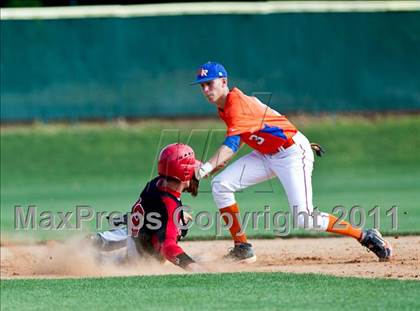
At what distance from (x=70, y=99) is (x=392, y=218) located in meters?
10.5

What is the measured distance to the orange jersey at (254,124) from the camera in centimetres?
874

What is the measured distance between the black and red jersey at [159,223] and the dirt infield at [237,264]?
1.03ft

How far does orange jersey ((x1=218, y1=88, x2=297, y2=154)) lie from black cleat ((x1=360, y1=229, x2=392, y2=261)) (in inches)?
44.9

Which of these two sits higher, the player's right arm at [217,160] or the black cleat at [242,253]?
the player's right arm at [217,160]

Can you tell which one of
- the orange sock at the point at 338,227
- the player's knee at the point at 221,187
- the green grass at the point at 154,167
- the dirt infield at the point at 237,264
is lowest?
the green grass at the point at 154,167

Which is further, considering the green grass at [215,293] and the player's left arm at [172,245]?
the player's left arm at [172,245]

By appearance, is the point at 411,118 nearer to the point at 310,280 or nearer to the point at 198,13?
the point at 198,13

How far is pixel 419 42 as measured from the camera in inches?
866

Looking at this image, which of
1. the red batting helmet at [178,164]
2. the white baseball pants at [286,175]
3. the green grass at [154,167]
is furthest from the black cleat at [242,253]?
the green grass at [154,167]

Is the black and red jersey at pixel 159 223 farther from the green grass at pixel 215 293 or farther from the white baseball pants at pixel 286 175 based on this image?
the white baseball pants at pixel 286 175

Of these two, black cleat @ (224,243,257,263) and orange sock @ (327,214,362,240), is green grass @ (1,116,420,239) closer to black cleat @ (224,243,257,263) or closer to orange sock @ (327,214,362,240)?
black cleat @ (224,243,257,263)

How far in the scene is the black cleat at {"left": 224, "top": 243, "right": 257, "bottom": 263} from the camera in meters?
9.39

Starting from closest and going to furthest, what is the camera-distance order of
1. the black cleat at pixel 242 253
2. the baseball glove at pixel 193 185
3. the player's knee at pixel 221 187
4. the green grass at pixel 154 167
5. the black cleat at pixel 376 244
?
the baseball glove at pixel 193 185, the black cleat at pixel 376 244, the player's knee at pixel 221 187, the black cleat at pixel 242 253, the green grass at pixel 154 167

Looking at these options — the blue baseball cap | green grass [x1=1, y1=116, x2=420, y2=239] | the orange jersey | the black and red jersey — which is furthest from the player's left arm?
green grass [x1=1, y1=116, x2=420, y2=239]
